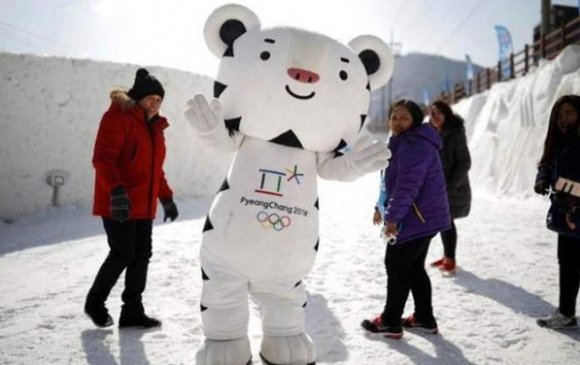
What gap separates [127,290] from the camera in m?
2.76

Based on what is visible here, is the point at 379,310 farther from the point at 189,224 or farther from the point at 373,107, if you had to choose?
the point at 373,107

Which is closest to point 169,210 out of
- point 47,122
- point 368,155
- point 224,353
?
point 224,353

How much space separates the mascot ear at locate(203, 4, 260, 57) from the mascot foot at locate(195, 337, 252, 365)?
56.9 inches

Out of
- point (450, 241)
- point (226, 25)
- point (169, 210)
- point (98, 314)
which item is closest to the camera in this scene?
point (226, 25)

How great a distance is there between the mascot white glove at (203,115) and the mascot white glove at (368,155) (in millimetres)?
697

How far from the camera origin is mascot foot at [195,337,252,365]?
1.89 metres

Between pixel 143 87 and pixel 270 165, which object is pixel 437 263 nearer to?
pixel 270 165

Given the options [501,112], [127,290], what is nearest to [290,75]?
[127,290]

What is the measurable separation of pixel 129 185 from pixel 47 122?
5.32 m

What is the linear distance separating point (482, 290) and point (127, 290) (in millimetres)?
2885

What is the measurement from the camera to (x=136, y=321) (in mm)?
2734

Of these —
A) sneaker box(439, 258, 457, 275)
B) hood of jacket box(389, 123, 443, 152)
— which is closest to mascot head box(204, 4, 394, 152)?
hood of jacket box(389, 123, 443, 152)

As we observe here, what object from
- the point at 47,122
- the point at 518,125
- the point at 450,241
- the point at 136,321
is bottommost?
the point at 136,321

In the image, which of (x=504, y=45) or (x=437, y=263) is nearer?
(x=437, y=263)
